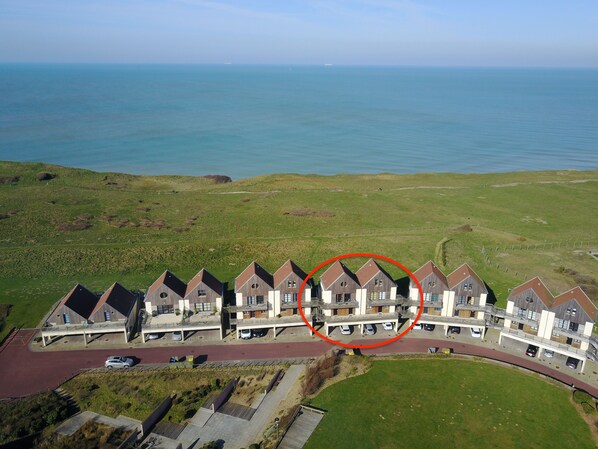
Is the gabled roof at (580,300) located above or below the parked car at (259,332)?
above

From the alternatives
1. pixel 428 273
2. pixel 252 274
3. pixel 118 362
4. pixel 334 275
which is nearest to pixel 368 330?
pixel 334 275

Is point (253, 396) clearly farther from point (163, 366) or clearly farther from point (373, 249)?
point (373, 249)

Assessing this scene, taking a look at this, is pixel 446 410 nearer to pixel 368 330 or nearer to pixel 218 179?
pixel 368 330

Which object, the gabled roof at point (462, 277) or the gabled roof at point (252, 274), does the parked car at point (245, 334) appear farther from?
the gabled roof at point (462, 277)

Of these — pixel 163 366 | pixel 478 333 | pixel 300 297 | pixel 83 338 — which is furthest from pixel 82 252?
pixel 478 333

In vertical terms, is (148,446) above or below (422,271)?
below

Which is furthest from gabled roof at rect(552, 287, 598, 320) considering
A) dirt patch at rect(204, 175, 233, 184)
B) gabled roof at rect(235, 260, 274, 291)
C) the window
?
dirt patch at rect(204, 175, 233, 184)

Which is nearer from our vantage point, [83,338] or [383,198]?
[83,338]

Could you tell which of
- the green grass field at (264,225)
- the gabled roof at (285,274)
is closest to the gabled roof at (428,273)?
the gabled roof at (285,274)
